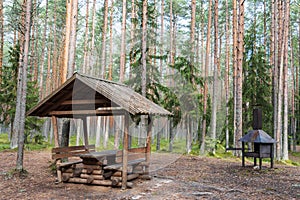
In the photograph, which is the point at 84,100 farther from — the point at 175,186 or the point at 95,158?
the point at 175,186

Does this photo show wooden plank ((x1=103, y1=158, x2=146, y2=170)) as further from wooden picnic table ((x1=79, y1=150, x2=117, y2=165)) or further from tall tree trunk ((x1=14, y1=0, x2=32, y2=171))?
tall tree trunk ((x1=14, y1=0, x2=32, y2=171))

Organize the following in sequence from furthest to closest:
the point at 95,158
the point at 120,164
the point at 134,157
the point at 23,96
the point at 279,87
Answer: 1. the point at 279,87
2. the point at 23,96
3. the point at 134,157
4. the point at 120,164
5. the point at 95,158

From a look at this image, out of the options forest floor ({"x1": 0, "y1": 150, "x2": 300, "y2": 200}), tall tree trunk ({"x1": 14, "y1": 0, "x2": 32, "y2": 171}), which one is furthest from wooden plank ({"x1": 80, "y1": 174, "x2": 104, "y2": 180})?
tall tree trunk ({"x1": 14, "y1": 0, "x2": 32, "y2": 171})

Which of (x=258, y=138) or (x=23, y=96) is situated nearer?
(x=23, y=96)

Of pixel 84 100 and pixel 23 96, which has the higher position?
pixel 23 96

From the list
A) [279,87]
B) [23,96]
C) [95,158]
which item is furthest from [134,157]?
[279,87]

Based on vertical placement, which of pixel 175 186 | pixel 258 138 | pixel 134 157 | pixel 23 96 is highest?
pixel 23 96

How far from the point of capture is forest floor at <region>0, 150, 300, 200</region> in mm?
6656

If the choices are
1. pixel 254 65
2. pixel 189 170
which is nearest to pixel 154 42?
pixel 254 65

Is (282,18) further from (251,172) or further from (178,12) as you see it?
(178,12)

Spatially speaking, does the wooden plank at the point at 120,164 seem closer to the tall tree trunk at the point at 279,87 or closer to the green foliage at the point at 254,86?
the tall tree trunk at the point at 279,87

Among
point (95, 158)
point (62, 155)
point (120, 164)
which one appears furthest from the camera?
point (120, 164)

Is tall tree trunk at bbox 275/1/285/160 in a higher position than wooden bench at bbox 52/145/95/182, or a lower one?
higher

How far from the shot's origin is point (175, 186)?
7.73 metres
